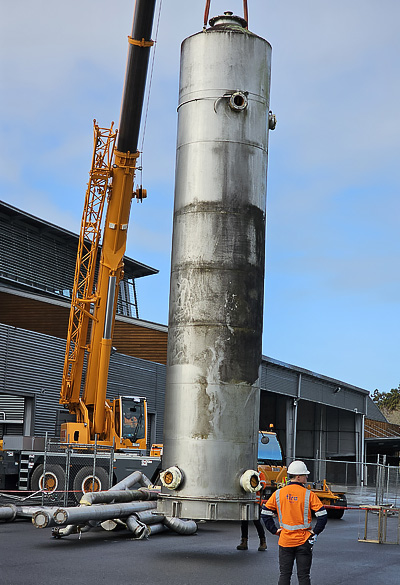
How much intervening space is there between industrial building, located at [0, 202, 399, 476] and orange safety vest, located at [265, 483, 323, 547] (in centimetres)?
2433

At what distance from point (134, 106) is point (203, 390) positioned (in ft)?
41.9

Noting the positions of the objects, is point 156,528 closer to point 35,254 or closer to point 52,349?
point 52,349

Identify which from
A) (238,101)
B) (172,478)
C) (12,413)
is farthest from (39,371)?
(238,101)

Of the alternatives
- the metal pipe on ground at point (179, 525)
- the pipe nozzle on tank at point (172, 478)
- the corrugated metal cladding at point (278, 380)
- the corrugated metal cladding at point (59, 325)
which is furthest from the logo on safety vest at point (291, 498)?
the corrugated metal cladding at point (278, 380)

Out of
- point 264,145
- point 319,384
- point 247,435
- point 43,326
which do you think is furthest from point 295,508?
point 319,384

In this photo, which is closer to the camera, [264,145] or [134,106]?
[264,145]

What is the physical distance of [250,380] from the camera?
13.3 meters

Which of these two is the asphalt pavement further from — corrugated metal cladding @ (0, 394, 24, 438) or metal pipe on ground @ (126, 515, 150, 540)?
corrugated metal cladding @ (0, 394, 24, 438)

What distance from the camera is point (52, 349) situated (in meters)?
34.5

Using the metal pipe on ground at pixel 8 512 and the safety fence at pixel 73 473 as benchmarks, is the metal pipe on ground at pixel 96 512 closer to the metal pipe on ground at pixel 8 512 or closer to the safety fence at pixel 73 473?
the metal pipe on ground at pixel 8 512

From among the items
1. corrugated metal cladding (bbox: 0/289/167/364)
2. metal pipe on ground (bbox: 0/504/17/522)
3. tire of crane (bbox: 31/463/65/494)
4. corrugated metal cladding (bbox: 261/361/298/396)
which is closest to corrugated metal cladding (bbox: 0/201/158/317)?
corrugated metal cladding (bbox: 0/289/167/364)

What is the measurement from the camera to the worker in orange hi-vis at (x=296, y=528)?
8.94 metres

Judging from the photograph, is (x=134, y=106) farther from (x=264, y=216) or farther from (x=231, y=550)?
(x=231, y=550)

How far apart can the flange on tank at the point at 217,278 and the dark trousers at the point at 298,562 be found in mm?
3648
